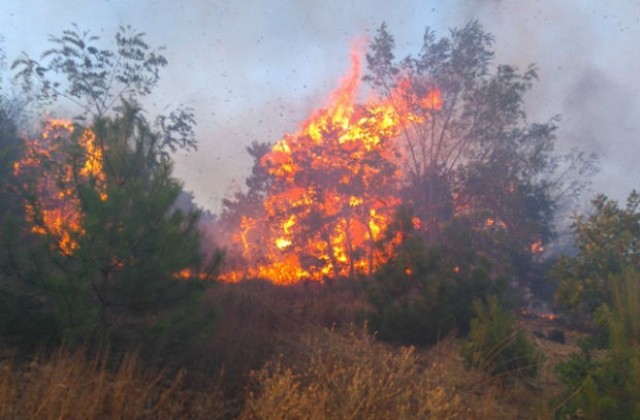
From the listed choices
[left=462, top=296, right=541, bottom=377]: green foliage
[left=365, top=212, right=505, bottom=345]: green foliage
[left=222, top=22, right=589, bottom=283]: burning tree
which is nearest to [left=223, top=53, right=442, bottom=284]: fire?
[left=222, top=22, right=589, bottom=283]: burning tree

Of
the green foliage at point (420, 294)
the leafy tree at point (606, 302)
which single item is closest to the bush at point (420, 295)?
the green foliage at point (420, 294)

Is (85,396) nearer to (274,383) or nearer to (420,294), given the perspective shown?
(274,383)

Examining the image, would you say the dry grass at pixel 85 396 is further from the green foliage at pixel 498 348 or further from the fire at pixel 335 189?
the fire at pixel 335 189

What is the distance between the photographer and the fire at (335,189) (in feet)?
69.8

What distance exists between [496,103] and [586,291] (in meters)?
16.3

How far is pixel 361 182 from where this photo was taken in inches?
845

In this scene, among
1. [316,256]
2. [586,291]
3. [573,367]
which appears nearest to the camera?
[573,367]

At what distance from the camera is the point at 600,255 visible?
9328 millimetres

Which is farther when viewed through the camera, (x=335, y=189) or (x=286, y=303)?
(x=335, y=189)

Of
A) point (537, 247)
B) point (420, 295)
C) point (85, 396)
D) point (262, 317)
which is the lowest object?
point (85, 396)

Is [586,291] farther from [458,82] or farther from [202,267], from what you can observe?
[458,82]

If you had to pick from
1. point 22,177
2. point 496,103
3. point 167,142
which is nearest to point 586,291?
point 22,177

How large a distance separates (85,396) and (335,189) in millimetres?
17786

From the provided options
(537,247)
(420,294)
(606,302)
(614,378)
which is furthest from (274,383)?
(537,247)
